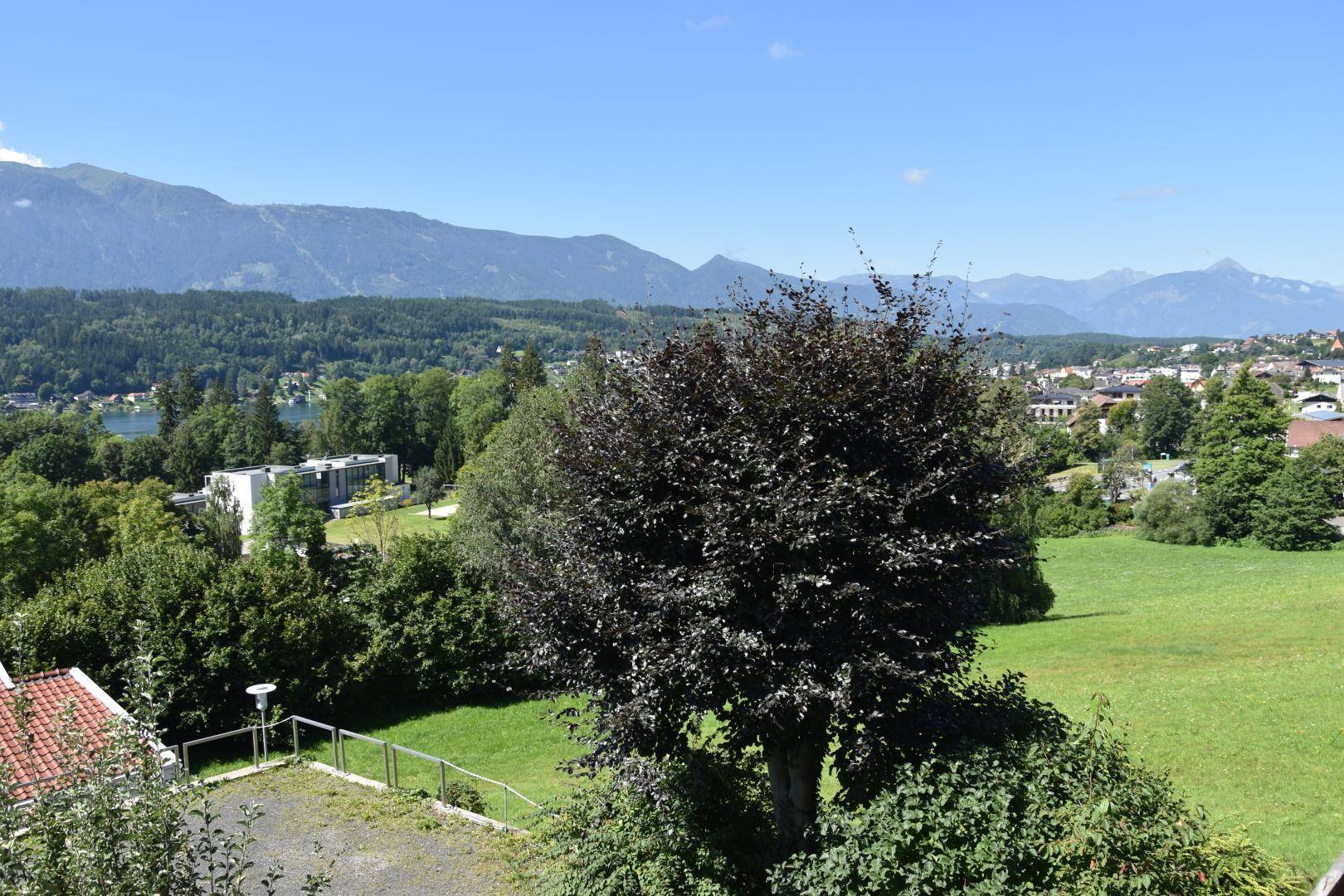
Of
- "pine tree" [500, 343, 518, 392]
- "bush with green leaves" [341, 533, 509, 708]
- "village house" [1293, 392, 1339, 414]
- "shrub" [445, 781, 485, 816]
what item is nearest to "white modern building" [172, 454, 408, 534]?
"pine tree" [500, 343, 518, 392]

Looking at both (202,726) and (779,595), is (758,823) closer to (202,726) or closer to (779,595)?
(779,595)

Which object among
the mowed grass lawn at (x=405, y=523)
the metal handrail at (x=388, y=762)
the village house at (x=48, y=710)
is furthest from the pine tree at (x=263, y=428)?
the metal handrail at (x=388, y=762)

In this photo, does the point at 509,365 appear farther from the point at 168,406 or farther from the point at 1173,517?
the point at 1173,517

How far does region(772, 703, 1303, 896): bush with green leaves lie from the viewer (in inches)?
259

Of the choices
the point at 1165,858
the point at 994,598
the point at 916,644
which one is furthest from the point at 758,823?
the point at 994,598

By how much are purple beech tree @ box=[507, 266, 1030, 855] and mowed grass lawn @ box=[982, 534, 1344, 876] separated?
321 cm

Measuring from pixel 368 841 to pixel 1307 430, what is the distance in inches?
3673

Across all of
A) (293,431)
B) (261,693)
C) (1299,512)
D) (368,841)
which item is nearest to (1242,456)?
(1299,512)

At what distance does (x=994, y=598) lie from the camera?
3008cm

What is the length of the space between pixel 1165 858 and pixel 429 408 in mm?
96668

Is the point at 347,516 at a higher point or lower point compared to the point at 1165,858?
lower

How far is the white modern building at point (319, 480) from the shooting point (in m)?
66.9

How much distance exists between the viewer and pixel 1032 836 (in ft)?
22.6

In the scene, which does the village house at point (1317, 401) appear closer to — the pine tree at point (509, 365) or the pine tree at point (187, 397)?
the pine tree at point (509, 365)
